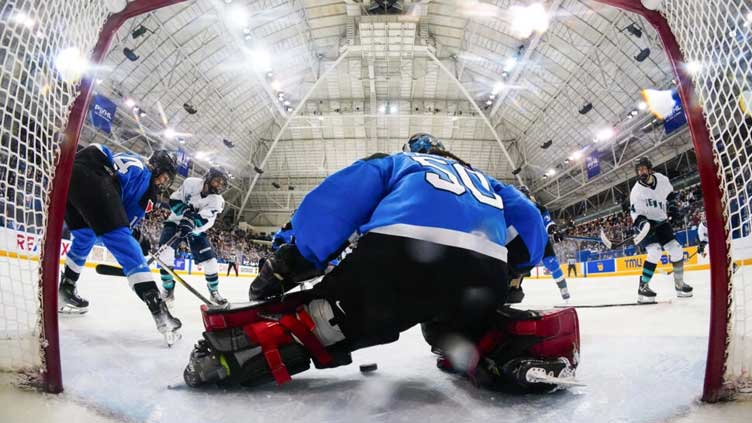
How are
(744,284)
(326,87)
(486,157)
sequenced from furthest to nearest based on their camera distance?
(486,157)
(326,87)
(744,284)

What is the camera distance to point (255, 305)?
1435mm

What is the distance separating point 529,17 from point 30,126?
1356 centimetres

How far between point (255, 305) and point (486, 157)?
2397cm

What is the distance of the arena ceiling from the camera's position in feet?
45.8

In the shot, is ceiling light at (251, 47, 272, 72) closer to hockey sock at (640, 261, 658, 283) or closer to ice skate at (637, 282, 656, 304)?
hockey sock at (640, 261, 658, 283)

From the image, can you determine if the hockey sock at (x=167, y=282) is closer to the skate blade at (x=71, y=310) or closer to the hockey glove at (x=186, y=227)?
the hockey glove at (x=186, y=227)

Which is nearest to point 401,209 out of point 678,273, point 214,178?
point 214,178

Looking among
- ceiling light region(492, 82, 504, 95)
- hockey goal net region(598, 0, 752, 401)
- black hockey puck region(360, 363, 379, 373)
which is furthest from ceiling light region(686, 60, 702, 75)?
ceiling light region(492, 82, 504, 95)

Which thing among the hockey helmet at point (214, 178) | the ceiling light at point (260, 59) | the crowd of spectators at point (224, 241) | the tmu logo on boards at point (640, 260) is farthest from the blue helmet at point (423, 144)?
the ceiling light at point (260, 59)

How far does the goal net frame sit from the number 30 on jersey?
2.07 feet

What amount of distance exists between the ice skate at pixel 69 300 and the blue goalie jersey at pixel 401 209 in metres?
2.53

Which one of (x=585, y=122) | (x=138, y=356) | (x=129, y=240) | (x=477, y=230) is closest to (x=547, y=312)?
(x=477, y=230)

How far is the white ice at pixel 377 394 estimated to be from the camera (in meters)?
1.10

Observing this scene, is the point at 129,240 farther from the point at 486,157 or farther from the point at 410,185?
the point at 486,157
